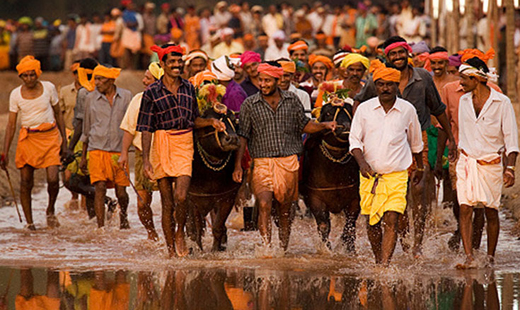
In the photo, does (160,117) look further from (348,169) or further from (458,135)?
(458,135)

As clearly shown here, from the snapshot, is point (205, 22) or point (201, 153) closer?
point (201, 153)

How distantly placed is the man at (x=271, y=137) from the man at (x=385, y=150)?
901mm

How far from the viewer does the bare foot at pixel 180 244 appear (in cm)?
1061

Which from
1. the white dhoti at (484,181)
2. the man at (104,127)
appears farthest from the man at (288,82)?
the white dhoti at (484,181)

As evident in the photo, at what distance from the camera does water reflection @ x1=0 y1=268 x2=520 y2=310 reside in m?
8.13

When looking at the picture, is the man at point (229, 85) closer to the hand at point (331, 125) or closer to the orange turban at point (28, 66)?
the hand at point (331, 125)

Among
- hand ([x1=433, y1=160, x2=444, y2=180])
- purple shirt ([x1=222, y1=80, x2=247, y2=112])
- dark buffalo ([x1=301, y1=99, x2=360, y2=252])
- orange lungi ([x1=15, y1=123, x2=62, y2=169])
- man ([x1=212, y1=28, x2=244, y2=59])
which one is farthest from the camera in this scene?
man ([x1=212, y1=28, x2=244, y2=59])

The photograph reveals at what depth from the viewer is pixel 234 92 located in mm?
11789

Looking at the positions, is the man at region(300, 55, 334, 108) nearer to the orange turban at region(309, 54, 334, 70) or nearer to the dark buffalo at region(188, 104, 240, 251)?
the orange turban at region(309, 54, 334, 70)

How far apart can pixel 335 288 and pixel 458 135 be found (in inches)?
108

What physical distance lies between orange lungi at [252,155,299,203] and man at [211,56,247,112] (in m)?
1.24

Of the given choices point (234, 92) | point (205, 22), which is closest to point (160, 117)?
point (234, 92)

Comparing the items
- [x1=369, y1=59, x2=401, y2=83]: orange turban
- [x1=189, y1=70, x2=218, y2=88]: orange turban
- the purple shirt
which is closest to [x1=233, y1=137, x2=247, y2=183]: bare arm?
[x1=189, y1=70, x2=218, y2=88]: orange turban

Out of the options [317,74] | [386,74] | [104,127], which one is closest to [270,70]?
[386,74]
